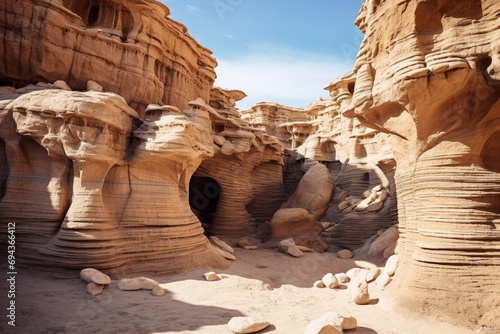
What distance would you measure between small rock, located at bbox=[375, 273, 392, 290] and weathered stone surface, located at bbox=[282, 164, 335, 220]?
7307 millimetres

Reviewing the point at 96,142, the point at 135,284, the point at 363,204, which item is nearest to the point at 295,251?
the point at 363,204

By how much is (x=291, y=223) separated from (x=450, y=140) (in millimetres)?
8531

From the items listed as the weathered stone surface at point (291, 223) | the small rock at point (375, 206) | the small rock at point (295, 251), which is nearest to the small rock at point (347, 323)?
the small rock at point (295, 251)

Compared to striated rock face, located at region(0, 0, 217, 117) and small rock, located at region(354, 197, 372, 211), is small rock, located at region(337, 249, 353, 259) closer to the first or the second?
small rock, located at region(354, 197, 372, 211)

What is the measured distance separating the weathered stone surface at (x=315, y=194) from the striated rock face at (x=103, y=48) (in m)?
7.50

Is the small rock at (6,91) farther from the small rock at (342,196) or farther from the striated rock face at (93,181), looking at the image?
the small rock at (342,196)

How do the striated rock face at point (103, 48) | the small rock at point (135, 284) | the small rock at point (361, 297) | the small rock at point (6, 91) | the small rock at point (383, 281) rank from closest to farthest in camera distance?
1. the small rock at point (361, 297)
2. the small rock at point (135, 284)
3. the small rock at point (383, 281)
4. the small rock at point (6, 91)
5. the striated rock face at point (103, 48)

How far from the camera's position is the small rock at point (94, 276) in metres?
5.89

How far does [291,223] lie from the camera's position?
42.5ft

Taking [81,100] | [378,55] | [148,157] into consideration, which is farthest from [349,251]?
[81,100]

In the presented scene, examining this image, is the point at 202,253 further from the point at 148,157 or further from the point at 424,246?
the point at 424,246

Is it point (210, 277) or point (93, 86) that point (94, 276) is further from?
point (93, 86)

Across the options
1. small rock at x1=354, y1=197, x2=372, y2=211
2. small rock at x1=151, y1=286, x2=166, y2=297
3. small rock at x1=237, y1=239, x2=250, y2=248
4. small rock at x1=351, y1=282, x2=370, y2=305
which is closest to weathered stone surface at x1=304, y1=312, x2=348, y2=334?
small rock at x1=351, y1=282, x2=370, y2=305

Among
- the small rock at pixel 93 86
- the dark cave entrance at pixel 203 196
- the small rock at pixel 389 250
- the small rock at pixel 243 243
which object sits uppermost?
the small rock at pixel 93 86
